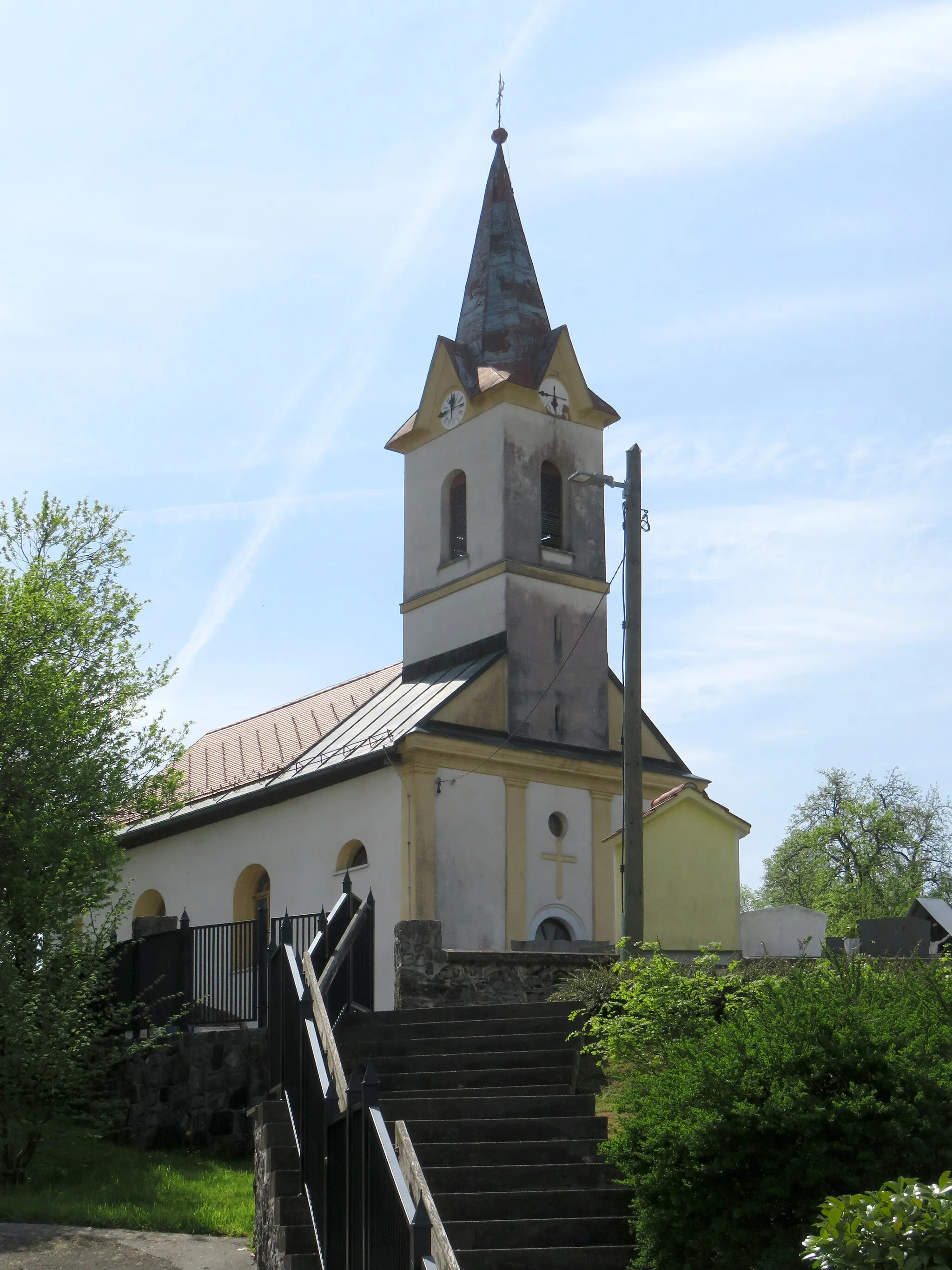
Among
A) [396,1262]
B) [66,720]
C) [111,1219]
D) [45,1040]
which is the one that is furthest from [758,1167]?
[66,720]

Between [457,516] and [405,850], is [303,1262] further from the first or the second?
[457,516]

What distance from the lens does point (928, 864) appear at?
55.4m

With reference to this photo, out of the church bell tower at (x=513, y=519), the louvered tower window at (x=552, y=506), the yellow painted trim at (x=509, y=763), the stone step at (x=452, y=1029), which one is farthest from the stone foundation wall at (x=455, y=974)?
the louvered tower window at (x=552, y=506)

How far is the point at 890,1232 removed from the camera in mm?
5418

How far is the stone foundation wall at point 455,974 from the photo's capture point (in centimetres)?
1445

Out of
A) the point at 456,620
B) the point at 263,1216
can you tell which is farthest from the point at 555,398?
the point at 263,1216

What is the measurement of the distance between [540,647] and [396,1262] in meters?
20.3

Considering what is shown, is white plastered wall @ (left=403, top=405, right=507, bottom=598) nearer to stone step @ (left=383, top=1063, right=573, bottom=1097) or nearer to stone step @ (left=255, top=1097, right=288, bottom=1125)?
stone step @ (left=383, top=1063, right=573, bottom=1097)

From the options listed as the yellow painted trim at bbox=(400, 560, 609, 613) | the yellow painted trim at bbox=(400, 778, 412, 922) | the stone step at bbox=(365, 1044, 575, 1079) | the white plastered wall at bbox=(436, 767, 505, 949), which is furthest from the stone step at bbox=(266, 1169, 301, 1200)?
the yellow painted trim at bbox=(400, 560, 609, 613)

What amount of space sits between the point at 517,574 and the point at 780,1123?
19.3 meters

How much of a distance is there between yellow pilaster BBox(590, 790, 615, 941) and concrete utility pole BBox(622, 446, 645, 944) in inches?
335

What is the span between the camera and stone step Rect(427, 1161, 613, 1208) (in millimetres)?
8930

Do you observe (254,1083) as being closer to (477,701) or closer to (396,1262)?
(396,1262)

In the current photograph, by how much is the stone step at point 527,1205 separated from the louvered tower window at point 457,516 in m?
19.8
